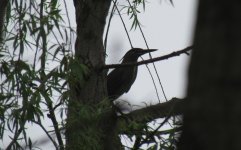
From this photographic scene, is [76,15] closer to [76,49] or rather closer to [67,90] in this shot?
[76,49]

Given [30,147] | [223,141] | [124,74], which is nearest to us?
[223,141]

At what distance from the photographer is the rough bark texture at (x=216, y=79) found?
3.07ft

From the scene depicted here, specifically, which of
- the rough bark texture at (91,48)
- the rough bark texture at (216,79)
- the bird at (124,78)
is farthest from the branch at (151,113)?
the rough bark texture at (216,79)

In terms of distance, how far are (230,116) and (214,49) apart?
4.4 inches

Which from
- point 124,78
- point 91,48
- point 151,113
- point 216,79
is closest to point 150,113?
point 151,113

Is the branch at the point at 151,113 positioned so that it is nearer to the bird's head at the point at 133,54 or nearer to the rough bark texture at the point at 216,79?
the bird's head at the point at 133,54

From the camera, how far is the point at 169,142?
3381 millimetres

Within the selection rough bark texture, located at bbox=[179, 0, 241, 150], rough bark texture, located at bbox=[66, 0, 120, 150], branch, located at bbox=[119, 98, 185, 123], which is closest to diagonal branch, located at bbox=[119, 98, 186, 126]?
branch, located at bbox=[119, 98, 185, 123]

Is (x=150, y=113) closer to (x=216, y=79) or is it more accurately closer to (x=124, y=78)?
(x=124, y=78)

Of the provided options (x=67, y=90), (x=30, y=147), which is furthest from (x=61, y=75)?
(x=30, y=147)

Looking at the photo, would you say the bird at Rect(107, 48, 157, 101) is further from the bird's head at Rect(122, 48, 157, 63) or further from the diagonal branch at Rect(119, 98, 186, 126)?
the diagonal branch at Rect(119, 98, 186, 126)

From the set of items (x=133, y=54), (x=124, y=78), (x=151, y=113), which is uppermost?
(x=133, y=54)

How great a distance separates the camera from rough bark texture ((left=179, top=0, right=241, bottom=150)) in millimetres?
935

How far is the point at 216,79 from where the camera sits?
37.1 inches
